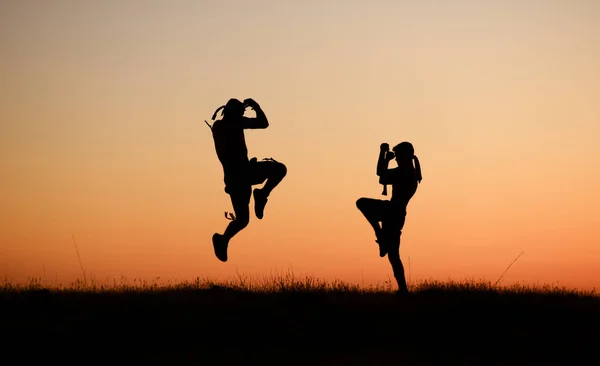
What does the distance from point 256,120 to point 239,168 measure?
109 cm

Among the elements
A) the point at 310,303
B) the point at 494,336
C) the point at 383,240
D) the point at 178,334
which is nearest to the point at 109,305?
the point at 178,334

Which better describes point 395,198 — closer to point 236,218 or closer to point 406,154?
point 406,154

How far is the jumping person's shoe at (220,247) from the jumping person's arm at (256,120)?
2.48 metres

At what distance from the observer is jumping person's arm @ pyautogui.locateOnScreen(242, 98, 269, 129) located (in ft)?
56.3

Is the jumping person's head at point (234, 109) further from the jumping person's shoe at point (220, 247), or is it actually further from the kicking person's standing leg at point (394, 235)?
the kicking person's standing leg at point (394, 235)

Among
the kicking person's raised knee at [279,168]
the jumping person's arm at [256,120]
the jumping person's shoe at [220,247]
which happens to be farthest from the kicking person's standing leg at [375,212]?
the jumping person's shoe at [220,247]

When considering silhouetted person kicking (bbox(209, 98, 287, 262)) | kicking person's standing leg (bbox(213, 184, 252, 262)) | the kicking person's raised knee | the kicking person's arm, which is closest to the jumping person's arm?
silhouetted person kicking (bbox(209, 98, 287, 262))

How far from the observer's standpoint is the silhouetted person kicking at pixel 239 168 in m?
17.3

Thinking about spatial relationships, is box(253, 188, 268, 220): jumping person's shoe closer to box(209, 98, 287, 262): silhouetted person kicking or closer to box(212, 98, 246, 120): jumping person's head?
box(209, 98, 287, 262): silhouetted person kicking

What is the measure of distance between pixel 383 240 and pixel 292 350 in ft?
16.6

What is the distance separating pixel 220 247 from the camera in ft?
59.6

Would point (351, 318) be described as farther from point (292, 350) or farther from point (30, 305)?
point (30, 305)

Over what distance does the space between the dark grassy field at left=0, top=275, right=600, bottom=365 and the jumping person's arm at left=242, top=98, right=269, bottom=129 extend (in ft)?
10.5

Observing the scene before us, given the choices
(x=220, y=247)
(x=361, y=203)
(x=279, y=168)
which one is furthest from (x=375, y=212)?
(x=220, y=247)
